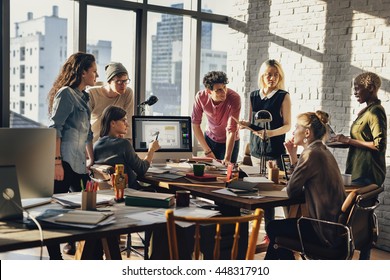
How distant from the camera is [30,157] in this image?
2.41 m

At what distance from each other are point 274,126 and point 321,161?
Result: 63.5 inches

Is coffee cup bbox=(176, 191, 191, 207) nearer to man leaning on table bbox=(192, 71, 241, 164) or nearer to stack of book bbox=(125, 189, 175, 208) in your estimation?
stack of book bbox=(125, 189, 175, 208)

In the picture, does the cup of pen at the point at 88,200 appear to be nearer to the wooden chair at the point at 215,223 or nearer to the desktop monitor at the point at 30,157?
the desktop monitor at the point at 30,157

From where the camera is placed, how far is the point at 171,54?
5840 millimetres

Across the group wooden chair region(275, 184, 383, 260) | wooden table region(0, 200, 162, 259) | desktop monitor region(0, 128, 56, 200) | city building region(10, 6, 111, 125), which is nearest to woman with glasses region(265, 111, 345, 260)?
wooden chair region(275, 184, 383, 260)

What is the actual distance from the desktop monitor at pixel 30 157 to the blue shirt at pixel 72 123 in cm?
86

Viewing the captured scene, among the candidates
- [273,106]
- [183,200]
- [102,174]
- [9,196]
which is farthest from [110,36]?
[9,196]

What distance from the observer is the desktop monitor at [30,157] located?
7.67 ft

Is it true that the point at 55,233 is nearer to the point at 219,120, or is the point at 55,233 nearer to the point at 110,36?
the point at 219,120

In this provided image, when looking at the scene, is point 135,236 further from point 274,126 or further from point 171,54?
point 171,54

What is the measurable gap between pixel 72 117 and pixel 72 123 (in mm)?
40
